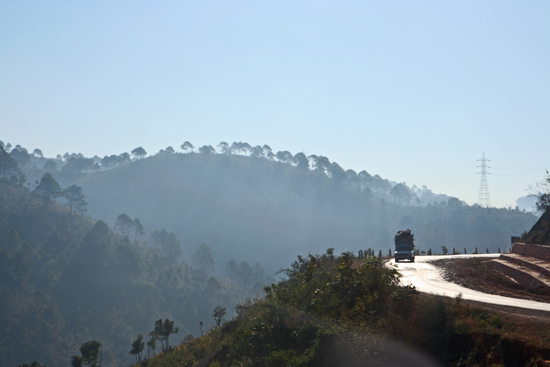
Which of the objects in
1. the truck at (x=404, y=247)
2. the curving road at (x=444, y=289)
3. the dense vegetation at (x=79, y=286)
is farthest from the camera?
the dense vegetation at (x=79, y=286)

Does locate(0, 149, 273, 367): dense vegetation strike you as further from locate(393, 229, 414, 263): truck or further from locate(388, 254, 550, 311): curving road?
locate(388, 254, 550, 311): curving road

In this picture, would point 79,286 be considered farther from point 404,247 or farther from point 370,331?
point 370,331

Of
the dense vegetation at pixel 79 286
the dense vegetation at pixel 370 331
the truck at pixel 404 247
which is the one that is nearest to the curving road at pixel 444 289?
the dense vegetation at pixel 370 331

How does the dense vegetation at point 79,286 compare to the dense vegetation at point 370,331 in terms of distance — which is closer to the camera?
the dense vegetation at point 370,331

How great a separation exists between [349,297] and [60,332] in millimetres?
114646

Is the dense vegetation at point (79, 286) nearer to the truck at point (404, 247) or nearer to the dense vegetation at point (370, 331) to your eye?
the truck at point (404, 247)

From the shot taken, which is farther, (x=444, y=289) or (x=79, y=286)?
(x=79, y=286)

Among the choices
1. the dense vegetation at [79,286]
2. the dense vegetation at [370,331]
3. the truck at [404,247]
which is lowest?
the dense vegetation at [79,286]

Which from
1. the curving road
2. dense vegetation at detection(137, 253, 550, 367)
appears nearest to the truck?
the curving road

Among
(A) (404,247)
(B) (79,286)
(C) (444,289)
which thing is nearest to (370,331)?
(C) (444,289)

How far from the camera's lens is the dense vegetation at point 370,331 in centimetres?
1199

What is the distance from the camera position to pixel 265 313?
773 inches

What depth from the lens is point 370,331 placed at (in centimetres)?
1398

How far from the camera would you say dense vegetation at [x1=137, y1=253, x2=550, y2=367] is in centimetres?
1199
